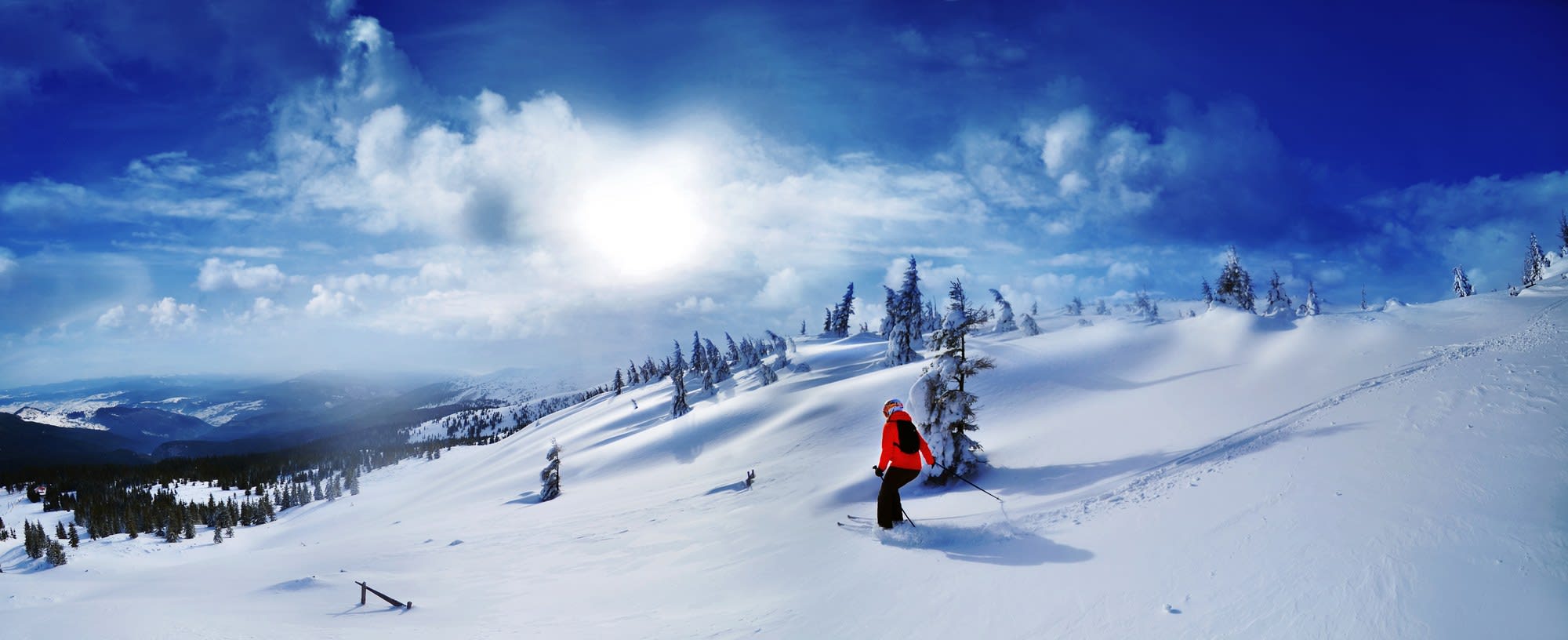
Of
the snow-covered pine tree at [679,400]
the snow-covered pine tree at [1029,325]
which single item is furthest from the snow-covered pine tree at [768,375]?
the snow-covered pine tree at [1029,325]

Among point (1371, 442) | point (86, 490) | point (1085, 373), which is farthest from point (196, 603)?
point (86, 490)

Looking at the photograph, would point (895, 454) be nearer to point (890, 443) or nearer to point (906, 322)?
point (890, 443)

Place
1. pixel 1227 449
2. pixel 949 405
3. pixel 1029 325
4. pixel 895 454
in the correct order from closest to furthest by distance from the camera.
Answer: pixel 895 454 → pixel 1227 449 → pixel 949 405 → pixel 1029 325

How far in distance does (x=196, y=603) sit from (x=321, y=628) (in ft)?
22.4

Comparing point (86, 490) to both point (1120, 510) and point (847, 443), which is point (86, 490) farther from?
point (1120, 510)

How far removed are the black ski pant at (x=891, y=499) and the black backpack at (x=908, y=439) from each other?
1.51 ft

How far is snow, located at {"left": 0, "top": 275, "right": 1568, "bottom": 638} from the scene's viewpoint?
6359 millimetres

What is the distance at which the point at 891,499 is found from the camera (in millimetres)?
12594

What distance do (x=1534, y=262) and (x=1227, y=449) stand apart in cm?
13117

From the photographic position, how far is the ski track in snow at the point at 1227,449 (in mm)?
11180

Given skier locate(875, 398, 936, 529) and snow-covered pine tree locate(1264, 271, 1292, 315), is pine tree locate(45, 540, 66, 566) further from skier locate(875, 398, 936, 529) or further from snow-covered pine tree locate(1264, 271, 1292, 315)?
snow-covered pine tree locate(1264, 271, 1292, 315)

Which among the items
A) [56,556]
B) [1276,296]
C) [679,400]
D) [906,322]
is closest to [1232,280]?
[1276,296]

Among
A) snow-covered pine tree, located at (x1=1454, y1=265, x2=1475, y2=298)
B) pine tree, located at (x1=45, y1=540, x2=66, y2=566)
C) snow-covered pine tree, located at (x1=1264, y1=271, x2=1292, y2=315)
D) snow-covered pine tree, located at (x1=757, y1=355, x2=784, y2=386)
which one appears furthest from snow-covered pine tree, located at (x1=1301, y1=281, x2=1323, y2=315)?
pine tree, located at (x1=45, y1=540, x2=66, y2=566)

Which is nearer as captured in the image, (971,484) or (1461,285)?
(971,484)
